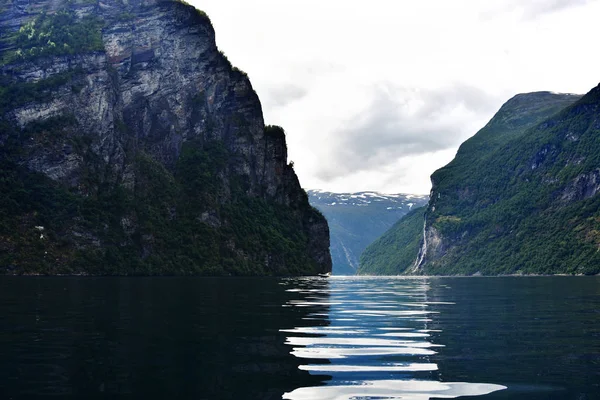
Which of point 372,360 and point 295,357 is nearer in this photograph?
point 372,360

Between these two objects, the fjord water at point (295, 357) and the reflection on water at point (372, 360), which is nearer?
the reflection on water at point (372, 360)

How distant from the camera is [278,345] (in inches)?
927

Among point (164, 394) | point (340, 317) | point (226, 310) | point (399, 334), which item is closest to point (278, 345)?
point (399, 334)

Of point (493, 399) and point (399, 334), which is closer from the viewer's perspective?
point (493, 399)

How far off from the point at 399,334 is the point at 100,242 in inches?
7326

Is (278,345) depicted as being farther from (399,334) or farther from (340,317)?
(340,317)

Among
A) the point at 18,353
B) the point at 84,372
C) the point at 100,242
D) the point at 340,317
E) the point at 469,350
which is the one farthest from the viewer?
the point at 100,242

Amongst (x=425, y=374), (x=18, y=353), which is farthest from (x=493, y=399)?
(x=18, y=353)

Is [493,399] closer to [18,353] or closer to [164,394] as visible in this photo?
[164,394]

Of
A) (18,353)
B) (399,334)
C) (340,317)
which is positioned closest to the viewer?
(18,353)

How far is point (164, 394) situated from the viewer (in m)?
14.8

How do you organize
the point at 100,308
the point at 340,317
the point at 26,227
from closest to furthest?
the point at 340,317 < the point at 100,308 < the point at 26,227

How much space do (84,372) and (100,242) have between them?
629 feet

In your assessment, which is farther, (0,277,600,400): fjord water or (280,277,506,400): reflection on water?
(0,277,600,400): fjord water
